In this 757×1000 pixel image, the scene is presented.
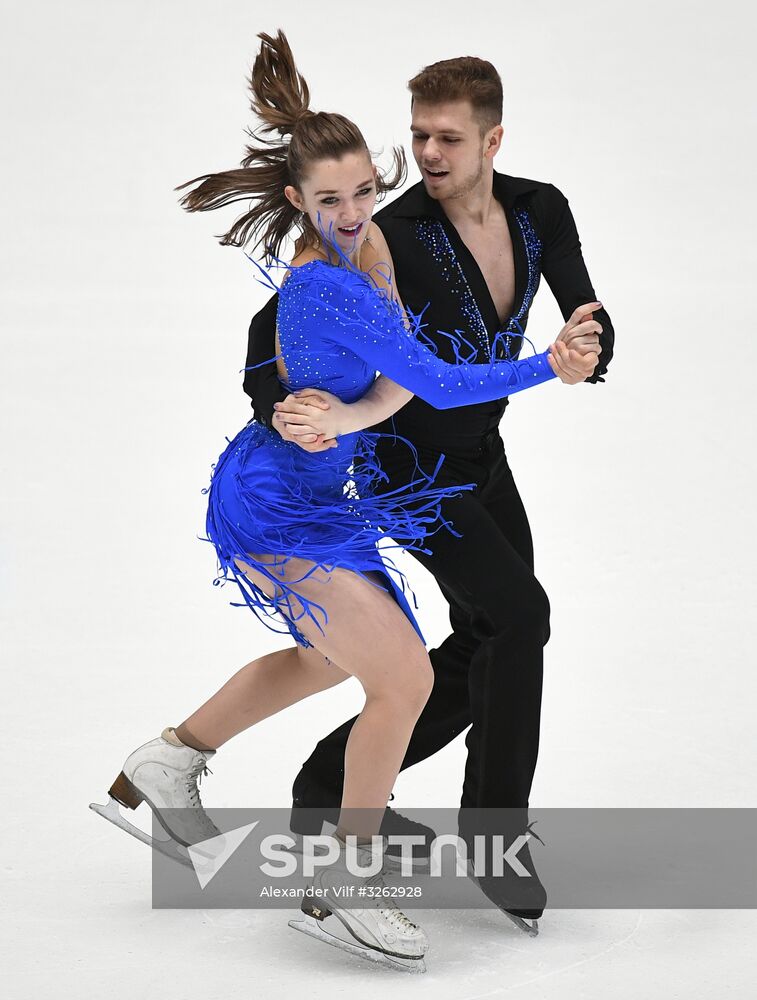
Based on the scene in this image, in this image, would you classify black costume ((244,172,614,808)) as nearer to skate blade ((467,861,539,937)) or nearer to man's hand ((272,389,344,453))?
man's hand ((272,389,344,453))

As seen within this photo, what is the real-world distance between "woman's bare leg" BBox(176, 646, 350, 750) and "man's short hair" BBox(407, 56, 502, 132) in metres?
1.16

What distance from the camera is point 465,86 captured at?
10.1ft

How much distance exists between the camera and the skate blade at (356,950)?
2.83 metres

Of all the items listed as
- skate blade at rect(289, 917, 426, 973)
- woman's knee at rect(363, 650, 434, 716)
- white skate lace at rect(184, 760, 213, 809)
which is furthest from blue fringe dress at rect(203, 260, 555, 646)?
skate blade at rect(289, 917, 426, 973)

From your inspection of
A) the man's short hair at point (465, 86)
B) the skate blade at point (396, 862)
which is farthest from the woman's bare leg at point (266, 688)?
the man's short hair at point (465, 86)

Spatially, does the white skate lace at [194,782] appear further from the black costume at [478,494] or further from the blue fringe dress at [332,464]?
the blue fringe dress at [332,464]

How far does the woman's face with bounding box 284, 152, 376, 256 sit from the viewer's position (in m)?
2.81

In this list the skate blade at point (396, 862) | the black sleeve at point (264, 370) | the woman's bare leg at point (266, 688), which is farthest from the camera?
the skate blade at point (396, 862)

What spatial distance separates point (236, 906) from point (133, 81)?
668 cm

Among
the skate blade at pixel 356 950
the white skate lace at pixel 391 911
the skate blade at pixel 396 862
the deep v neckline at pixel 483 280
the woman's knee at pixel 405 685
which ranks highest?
the deep v neckline at pixel 483 280

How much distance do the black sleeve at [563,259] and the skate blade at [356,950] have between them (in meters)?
1.24

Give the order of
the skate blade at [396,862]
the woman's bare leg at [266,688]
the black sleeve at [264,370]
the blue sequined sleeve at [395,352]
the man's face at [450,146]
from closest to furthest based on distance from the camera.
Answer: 1. the blue sequined sleeve at [395,352]
2. the black sleeve at [264,370]
3. the man's face at [450,146]
4. the woman's bare leg at [266,688]
5. the skate blade at [396,862]

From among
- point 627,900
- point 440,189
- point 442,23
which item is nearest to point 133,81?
point 442,23

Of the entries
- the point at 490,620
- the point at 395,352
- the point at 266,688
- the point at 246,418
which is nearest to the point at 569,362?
the point at 395,352
